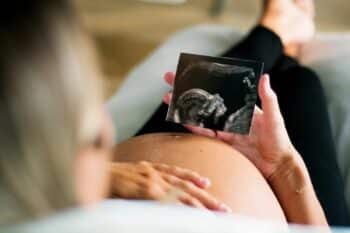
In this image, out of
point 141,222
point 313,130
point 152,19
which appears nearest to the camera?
point 141,222

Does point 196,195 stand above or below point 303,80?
below

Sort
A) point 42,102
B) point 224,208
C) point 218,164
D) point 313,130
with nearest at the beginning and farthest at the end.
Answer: point 42,102, point 224,208, point 218,164, point 313,130

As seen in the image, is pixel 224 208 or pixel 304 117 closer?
pixel 224 208

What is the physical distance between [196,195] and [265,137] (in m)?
0.26

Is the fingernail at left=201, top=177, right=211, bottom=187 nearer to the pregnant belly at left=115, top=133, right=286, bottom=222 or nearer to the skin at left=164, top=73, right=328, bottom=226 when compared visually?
the pregnant belly at left=115, top=133, right=286, bottom=222

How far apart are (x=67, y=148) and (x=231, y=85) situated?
584mm

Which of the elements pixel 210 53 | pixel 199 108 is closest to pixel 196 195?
pixel 199 108

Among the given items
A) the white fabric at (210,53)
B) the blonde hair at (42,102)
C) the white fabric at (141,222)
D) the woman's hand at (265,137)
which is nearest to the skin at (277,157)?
the woman's hand at (265,137)

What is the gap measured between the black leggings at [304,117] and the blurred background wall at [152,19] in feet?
2.29

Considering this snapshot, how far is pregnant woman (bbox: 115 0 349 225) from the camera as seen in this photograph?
3.44 feet

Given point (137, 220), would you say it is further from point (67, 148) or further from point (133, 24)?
point (133, 24)

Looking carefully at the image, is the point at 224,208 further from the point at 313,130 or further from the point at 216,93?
the point at 313,130

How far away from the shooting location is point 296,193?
1131 mm

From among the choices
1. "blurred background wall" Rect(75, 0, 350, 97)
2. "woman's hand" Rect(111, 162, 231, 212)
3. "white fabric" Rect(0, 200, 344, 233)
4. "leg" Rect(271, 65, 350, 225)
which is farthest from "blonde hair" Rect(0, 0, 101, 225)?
"blurred background wall" Rect(75, 0, 350, 97)
